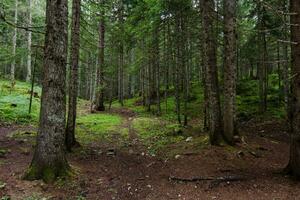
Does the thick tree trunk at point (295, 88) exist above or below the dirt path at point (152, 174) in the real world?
above

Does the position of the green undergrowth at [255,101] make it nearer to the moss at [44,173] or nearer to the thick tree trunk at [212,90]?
the thick tree trunk at [212,90]

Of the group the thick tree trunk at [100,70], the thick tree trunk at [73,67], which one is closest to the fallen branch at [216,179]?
the thick tree trunk at [73,67]

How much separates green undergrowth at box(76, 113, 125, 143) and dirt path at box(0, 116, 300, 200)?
2.32m

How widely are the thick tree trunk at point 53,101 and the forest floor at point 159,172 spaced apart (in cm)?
47

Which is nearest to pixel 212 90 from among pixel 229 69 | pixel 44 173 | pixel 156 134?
pixel 229 69

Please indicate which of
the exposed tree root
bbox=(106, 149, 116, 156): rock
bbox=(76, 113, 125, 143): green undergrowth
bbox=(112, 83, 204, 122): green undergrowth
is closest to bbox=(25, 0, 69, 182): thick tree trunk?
the exposed tree root

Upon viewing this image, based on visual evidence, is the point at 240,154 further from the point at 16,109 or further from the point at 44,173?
the point at 16,109

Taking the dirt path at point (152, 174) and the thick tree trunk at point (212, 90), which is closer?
the dirt path at point (152, 174)

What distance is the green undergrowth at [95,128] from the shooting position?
15.1 meters

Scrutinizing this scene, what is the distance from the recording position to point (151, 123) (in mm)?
19375

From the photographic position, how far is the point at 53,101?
26.8 ft

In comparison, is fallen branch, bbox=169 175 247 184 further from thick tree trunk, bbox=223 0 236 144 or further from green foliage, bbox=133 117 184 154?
green foliage, bbox=133 117 184 154

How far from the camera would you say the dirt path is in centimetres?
744

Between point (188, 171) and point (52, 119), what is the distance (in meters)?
3.81
